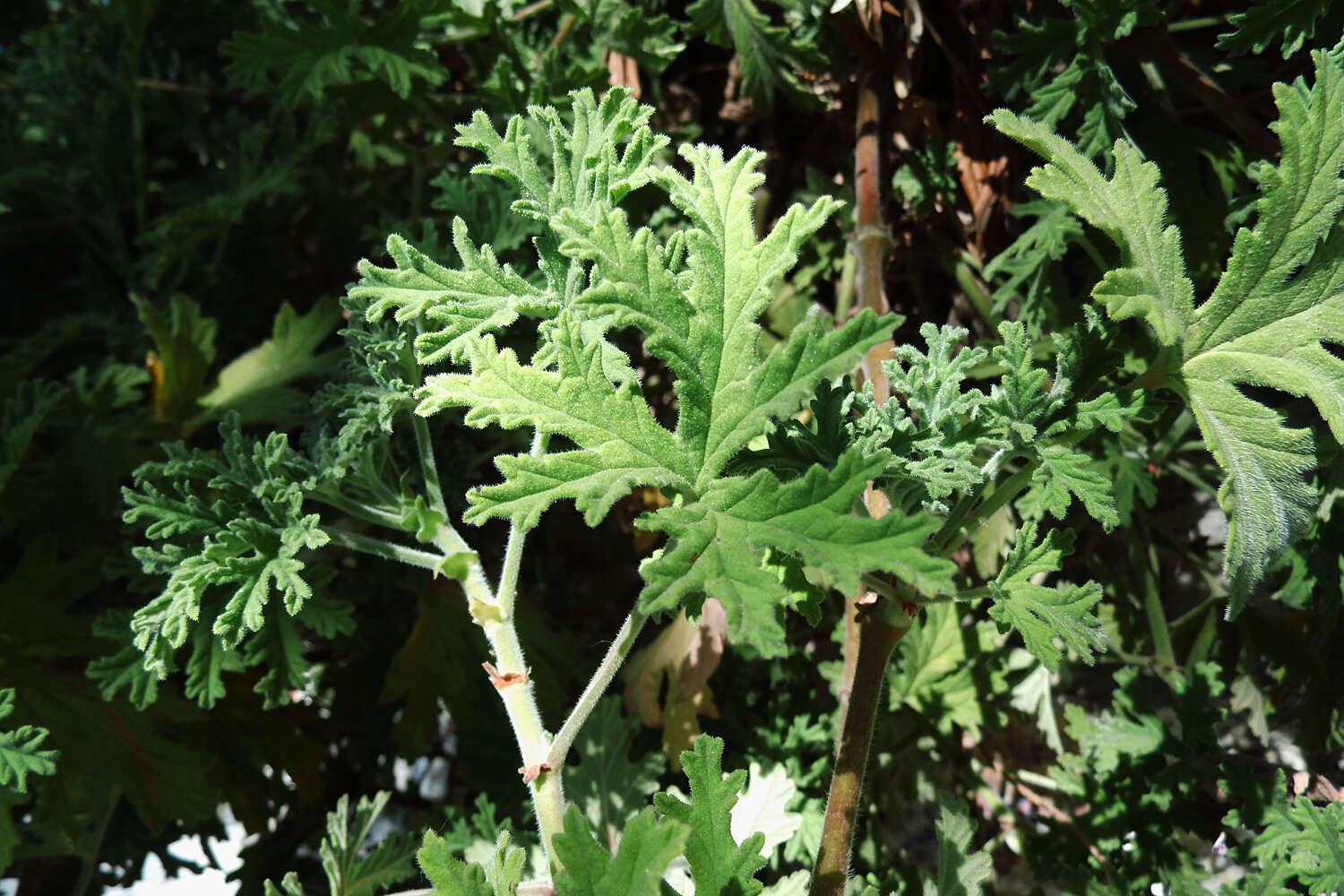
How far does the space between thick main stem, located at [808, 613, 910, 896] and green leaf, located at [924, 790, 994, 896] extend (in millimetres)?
86

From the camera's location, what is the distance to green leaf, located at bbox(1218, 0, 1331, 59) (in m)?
0.72

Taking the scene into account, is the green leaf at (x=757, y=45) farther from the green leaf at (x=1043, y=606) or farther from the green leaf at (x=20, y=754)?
the green leaf at (x=20, y=754)

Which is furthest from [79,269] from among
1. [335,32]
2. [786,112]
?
[786,112]

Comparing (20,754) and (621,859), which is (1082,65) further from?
(20,754)

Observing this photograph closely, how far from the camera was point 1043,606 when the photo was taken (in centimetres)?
58

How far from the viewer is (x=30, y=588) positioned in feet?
3.40

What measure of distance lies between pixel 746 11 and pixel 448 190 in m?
0.31

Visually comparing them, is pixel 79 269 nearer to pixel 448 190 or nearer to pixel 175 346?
pixel 175 346

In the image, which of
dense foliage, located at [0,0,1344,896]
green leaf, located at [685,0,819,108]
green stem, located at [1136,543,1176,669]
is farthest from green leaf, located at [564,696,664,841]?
green leaf, located at [685,0,819,108]

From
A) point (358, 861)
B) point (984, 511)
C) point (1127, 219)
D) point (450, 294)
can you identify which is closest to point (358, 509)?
point (450, 294)

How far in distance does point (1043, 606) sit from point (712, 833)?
0.75ft

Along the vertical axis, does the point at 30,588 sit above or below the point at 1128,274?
below

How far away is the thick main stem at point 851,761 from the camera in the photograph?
2.19ft

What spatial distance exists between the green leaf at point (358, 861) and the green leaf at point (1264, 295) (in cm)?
66
